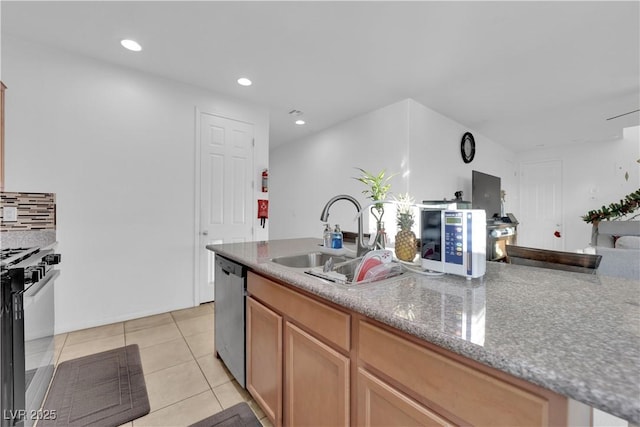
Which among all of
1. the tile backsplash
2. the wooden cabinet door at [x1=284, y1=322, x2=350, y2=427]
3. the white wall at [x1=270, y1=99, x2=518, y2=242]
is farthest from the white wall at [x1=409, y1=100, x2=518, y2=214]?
the tile backsplash

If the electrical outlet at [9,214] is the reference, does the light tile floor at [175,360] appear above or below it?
below

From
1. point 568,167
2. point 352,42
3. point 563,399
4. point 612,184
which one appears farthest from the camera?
point 568,167

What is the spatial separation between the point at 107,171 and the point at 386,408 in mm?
3075

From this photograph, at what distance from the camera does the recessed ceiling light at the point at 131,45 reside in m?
2.32

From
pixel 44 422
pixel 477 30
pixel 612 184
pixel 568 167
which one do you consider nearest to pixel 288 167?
pixel 477 30

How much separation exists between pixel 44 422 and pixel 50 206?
5.65 feet

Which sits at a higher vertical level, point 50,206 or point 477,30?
point 477,30

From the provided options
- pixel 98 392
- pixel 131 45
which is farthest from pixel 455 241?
pixel 131 45

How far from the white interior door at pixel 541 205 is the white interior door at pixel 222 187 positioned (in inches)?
Answer: 240

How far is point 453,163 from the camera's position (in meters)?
4.19

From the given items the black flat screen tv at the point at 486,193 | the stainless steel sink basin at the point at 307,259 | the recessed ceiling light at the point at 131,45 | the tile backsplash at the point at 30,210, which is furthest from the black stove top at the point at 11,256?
the black flat screen tv at the point at 486,193

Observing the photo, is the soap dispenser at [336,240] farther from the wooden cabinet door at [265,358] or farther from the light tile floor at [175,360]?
the light tile floor at [175,360]

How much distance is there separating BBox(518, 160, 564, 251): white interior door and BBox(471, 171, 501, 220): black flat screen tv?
1680mm

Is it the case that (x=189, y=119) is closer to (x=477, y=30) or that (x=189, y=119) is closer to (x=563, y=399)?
(x=477, y=30)
